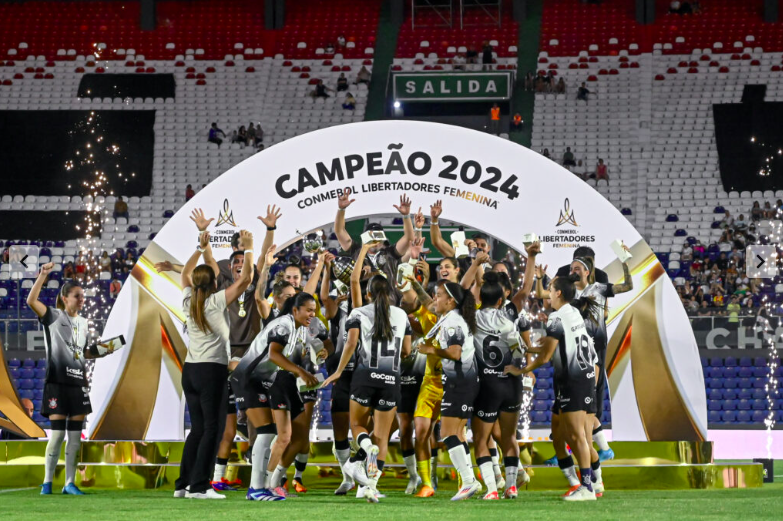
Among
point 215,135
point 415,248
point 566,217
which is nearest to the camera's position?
point 415,248

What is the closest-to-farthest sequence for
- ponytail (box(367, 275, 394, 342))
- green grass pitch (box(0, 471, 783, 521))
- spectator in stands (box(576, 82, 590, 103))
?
green grass pitch (box(0, 471, 783, 521)) → ponytail (box(367, 275, 394, 342)) → spectator in stands (box(576, 82, 590, 103))

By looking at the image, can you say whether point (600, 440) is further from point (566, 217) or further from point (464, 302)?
point (566, 217)

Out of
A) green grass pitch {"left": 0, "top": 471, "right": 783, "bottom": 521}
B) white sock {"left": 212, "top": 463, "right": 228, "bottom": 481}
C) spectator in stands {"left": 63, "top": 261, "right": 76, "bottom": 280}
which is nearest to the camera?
green grass pitch {"left": 0, "top": 471, "right": 783, "bottom": 521}

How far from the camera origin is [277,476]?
968cm

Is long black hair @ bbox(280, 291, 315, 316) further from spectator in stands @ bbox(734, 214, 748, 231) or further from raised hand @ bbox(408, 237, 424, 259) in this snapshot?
spectator in stands @ bbox(734, 214, 748, 231)

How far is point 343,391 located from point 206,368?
1.51 metres

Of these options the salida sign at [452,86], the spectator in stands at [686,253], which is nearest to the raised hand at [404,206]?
the spectator in stands at [686,253]

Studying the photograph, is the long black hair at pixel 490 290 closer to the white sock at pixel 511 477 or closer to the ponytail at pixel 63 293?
the white sock at pixel 511 477

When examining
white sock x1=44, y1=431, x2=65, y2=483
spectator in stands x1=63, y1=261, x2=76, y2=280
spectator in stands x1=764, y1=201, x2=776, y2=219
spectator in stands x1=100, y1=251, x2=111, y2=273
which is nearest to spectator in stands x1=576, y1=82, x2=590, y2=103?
spectator in stands x1=764, y1=201, x2=776, y2=219

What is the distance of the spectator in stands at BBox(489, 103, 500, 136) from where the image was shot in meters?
31.8

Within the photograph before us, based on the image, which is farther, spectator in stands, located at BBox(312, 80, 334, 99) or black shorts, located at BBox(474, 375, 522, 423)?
spectator in stands, located at BBox(312, 80, 334, 99)

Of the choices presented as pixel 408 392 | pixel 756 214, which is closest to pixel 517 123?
pixel 756 214

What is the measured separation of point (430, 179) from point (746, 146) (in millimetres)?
20690

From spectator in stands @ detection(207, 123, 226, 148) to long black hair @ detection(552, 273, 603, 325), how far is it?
22924 millimetres
